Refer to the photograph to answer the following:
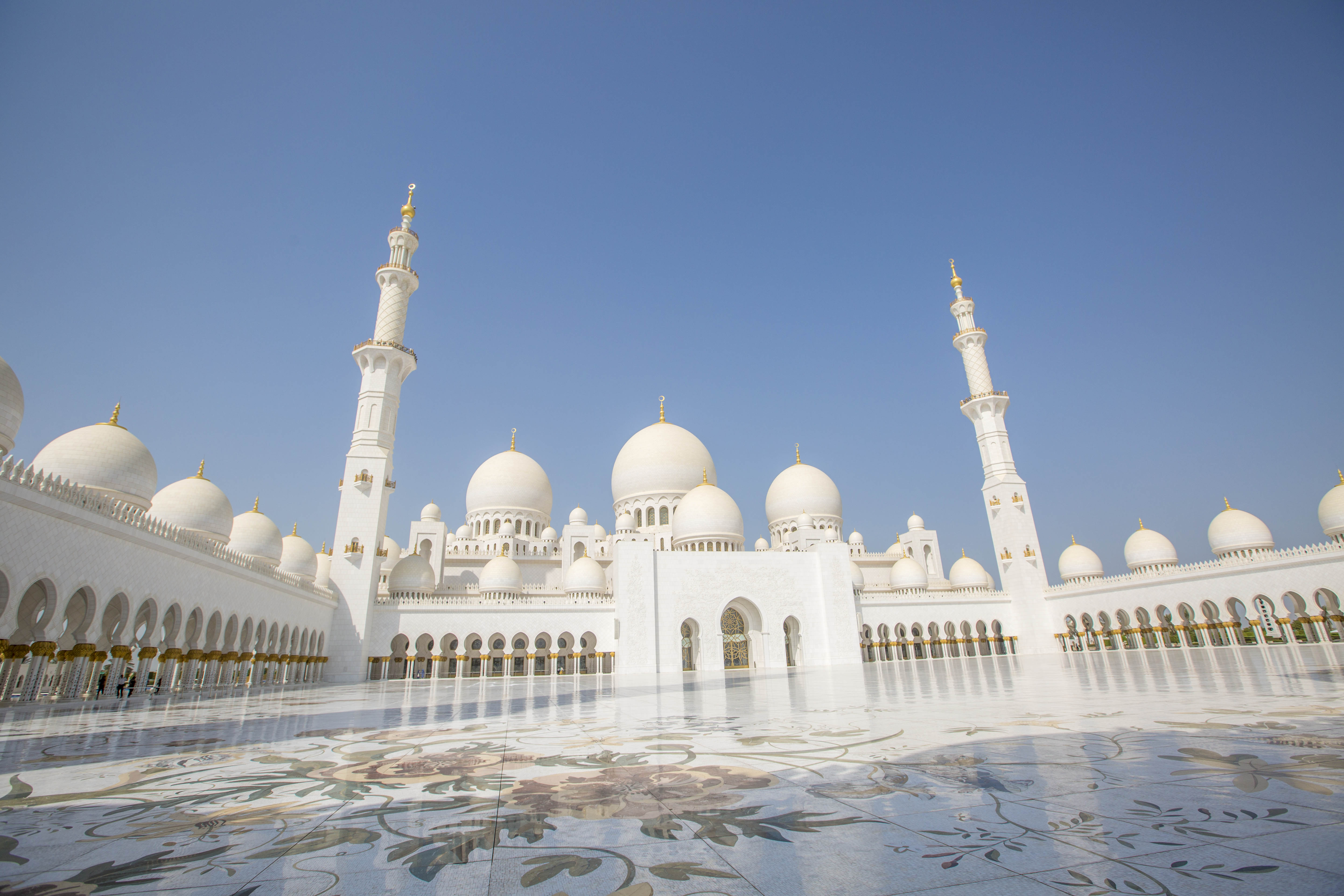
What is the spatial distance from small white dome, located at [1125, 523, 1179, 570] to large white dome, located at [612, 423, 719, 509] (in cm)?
1903

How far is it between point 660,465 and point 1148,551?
72.8 feet

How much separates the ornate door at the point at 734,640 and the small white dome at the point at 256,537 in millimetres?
16350

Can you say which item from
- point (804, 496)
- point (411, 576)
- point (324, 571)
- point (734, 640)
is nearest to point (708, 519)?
point (734, 640)

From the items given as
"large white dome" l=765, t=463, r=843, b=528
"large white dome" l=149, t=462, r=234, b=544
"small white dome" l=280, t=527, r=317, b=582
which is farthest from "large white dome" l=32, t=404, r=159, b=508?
"large white dome" l=765, t=463, r=843, b=528

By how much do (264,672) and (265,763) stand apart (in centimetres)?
1860

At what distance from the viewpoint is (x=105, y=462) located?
15539 millimetres

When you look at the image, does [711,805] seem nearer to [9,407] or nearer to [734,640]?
[9,407]

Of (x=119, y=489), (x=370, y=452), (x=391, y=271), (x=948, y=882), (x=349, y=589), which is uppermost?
(x=391, y=271)

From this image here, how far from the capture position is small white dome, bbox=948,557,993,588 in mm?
32125

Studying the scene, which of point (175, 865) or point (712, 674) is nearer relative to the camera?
point (175, 865)

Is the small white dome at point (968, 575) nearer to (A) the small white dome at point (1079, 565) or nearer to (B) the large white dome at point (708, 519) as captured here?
(A) the small white dome at point (1079, 565)

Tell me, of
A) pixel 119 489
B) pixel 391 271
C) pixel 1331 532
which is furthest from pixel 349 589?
pixel 1331 532

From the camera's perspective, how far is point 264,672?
19.3 meters

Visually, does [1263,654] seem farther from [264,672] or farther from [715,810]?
[264,672]
